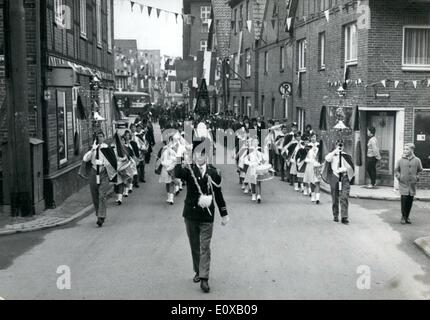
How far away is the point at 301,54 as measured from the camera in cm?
2830

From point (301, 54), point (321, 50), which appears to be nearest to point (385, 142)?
point (321, 50)

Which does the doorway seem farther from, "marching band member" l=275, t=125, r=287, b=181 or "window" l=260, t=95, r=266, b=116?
"window" l=260, t=95, r=266, b=116

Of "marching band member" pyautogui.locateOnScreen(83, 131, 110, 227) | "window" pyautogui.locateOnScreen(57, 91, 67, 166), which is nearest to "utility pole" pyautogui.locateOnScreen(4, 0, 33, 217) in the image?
"marching band member" pyautogui.locateOnScreen(83, 131, 110, 227)

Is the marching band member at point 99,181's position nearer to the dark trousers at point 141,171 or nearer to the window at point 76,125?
the window at point 76,125

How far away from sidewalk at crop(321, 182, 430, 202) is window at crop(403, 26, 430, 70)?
12.3 ft

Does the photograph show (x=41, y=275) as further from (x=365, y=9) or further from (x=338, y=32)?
(x=338, y=32)

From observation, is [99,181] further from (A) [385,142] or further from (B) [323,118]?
(B) [323,118]

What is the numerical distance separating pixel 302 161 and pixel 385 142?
3.72m

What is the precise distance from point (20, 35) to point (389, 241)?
8135 millimetres

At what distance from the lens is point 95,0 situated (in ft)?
76.9

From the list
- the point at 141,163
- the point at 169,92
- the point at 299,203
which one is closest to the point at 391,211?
the point at 299,203

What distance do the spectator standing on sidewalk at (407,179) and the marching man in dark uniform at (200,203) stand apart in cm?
592

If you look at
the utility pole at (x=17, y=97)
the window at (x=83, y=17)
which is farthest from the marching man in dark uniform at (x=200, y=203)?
the window at (x=83, y=17)

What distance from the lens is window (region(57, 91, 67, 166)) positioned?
1652 cm
